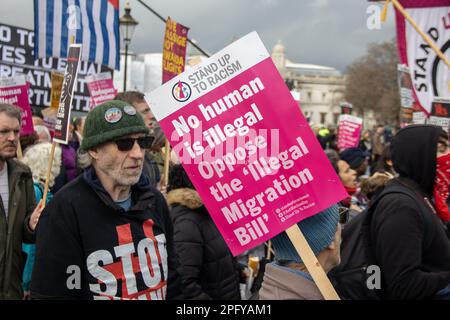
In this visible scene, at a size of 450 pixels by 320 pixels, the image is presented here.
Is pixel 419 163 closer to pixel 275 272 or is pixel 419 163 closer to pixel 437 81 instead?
pixel 275 272

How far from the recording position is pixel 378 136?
2253 centimetres

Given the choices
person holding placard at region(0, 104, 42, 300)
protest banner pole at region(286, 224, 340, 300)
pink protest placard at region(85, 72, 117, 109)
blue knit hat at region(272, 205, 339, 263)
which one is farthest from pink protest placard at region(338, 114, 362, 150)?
protest banner pole at region(286, 224, 340, 300)

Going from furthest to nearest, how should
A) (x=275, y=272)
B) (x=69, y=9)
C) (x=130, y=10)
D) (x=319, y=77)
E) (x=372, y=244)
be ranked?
1. (x=319, y=77)
2. (x=130, y=10)
3. (x=69, y=9)
4. (x=372, y=244)
5. (x=275, y=272)

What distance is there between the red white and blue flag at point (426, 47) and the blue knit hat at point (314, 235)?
13.7ft

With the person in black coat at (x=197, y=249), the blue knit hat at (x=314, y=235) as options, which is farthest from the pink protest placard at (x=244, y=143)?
the person in black coat at (x=197, y=249)

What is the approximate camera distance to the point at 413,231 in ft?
9.47

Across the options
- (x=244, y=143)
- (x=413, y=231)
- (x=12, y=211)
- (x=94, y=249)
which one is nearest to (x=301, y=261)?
(x=244, y=143)

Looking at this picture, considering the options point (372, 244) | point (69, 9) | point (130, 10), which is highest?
point (130, 10)

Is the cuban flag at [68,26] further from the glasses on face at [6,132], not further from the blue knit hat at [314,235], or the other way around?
the blue knit hat at [314,235]

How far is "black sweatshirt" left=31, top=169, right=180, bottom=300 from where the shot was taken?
276 cm

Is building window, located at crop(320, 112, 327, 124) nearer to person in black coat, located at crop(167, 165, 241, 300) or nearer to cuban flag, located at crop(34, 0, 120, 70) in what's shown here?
cuban flag, located at crop(34, 0, 120, 70)
